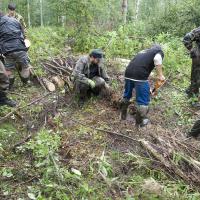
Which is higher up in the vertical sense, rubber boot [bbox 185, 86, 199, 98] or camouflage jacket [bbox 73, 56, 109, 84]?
camouflage jacket [bbox 73, 56, 109, 84]

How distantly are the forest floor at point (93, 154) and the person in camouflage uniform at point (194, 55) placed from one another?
28.8 inches

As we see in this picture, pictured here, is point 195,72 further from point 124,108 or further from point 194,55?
point 124,108

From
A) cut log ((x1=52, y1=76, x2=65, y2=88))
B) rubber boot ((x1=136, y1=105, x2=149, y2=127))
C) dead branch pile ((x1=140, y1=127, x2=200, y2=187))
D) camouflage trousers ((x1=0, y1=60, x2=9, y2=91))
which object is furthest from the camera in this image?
cut log ((x1=52, y1=76, x2=65, y2=88))

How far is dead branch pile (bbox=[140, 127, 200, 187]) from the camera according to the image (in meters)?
4.90

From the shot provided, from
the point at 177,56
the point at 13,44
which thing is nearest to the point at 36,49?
the point at 13,44

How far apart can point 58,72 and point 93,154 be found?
3.66 m

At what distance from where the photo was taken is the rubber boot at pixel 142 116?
653cm

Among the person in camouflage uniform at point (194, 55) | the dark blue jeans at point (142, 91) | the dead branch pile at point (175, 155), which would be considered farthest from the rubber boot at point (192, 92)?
the dead branch pile at point (175, 155)

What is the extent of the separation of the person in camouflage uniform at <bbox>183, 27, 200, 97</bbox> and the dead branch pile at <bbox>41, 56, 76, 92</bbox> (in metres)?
2.61

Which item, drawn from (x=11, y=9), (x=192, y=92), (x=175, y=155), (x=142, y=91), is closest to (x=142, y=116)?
(x=142, y=91)

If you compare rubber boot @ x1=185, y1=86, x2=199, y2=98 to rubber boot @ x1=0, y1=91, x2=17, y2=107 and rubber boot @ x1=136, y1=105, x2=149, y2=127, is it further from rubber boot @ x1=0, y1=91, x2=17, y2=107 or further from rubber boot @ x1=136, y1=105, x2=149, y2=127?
rubber boot @ x1=0, y1=91, x2=17, y2=107

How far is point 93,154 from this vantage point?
5.50 meters

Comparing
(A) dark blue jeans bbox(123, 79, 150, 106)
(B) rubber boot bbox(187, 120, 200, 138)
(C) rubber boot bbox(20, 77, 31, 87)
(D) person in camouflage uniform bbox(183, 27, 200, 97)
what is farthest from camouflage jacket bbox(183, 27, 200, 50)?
(C) rubber boot bbox(20, 77, 31, 87)

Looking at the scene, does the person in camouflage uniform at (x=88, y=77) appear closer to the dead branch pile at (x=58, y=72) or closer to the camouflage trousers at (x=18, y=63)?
the dead branch pile at (x=58, y=72)
